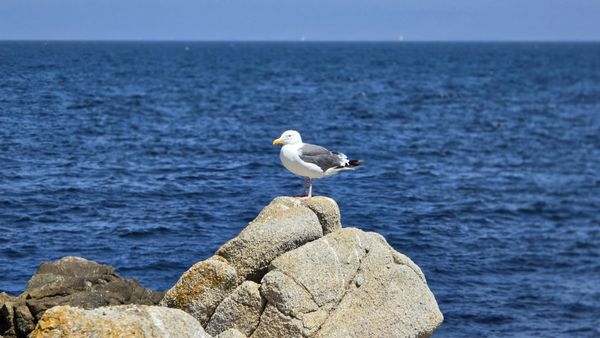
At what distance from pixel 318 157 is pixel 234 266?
3.14 meters

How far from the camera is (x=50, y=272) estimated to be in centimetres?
1809

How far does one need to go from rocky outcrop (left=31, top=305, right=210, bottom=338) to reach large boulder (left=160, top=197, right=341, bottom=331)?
145 inches

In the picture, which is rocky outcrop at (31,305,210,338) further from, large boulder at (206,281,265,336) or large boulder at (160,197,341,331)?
large boulder at (160,197,341,331)

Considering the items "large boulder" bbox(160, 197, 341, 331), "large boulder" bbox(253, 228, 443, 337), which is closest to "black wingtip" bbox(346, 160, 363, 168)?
"large boulder" bbox(253, 228, 443, 337)

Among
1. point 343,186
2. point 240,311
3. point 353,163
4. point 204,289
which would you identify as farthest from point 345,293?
point 343,186

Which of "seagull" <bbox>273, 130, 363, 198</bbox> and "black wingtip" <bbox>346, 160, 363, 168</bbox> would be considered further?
"black wingtip" <bbox>346, 160, 363, 168</bbox>

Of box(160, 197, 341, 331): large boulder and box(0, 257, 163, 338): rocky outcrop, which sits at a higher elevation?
box(160, 197, 341, 331): large boulder

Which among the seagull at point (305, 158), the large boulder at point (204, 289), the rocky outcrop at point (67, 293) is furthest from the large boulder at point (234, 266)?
the rocky outcrop at point (67, 293)

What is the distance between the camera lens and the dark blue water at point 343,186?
2742 centimetres

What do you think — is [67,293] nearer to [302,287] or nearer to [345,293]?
[302,287]

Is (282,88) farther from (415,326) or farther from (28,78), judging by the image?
(415,326)

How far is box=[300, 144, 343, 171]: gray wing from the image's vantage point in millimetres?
17031

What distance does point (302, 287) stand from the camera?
14602 mm

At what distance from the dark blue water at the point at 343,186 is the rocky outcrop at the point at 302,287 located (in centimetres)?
821
